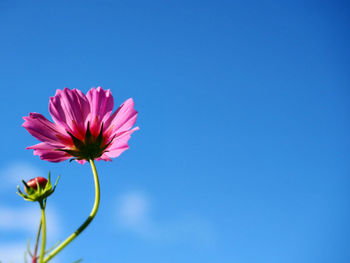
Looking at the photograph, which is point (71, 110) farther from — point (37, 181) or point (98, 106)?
point (37, 181)

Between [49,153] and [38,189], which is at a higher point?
[49,153]

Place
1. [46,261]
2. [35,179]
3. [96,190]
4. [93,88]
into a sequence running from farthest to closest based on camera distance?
[93,88], [35,179], [96,190], [46,261]

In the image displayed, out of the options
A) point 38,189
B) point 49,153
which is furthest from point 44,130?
point 38,189

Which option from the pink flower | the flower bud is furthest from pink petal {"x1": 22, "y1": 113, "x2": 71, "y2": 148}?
the flower bud

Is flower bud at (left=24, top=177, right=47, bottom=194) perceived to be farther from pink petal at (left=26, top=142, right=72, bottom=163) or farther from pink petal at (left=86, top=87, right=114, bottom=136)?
pink petal at (left=86, top=87, right=114, bottom=136)

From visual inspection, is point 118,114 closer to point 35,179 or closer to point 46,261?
point 35,179

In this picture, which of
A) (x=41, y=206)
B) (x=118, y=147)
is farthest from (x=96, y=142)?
(x=41, y=206)

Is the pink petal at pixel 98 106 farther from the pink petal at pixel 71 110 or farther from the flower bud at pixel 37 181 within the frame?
the flower bud at pixel 37 181

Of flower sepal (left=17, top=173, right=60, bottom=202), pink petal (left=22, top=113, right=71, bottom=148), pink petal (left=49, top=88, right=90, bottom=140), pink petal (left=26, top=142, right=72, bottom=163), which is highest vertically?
pink petal (left=49, top=88, right=90, bottom=140)
